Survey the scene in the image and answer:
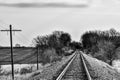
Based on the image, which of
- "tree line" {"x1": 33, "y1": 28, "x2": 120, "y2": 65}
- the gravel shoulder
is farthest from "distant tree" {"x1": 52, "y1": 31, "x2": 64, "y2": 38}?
the gravel shoulder

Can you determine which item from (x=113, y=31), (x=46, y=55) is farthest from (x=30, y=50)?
(x=113, y=31)

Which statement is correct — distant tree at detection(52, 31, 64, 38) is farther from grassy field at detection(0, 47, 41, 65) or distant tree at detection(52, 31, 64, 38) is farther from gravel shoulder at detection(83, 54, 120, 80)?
gravel shoulder at detection(83, 54, 120, 80)

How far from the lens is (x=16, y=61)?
1780 inches

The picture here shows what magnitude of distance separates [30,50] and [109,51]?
17443 millimetres

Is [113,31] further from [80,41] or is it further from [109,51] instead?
[109,51]

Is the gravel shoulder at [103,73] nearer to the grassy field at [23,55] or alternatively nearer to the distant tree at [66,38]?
the grassy field at [23,55]

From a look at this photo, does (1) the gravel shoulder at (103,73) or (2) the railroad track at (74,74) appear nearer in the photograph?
(2) the railroad track at (74,74)

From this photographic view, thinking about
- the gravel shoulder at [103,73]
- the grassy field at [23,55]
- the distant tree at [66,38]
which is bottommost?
the gravel shoulder at [103,73]

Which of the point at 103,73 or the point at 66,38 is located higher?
the point at 66,38

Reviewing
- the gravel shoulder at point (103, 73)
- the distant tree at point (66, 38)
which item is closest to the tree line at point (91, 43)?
the distant tree at point (66, 38)

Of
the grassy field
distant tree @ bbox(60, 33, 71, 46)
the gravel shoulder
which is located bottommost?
the gravel shoulder

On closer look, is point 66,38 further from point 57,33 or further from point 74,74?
point 74,74

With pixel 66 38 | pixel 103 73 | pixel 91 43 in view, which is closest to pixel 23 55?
pixel 103 73

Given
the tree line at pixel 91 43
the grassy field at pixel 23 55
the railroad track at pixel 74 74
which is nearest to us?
the railroad track at pixel 74 74
